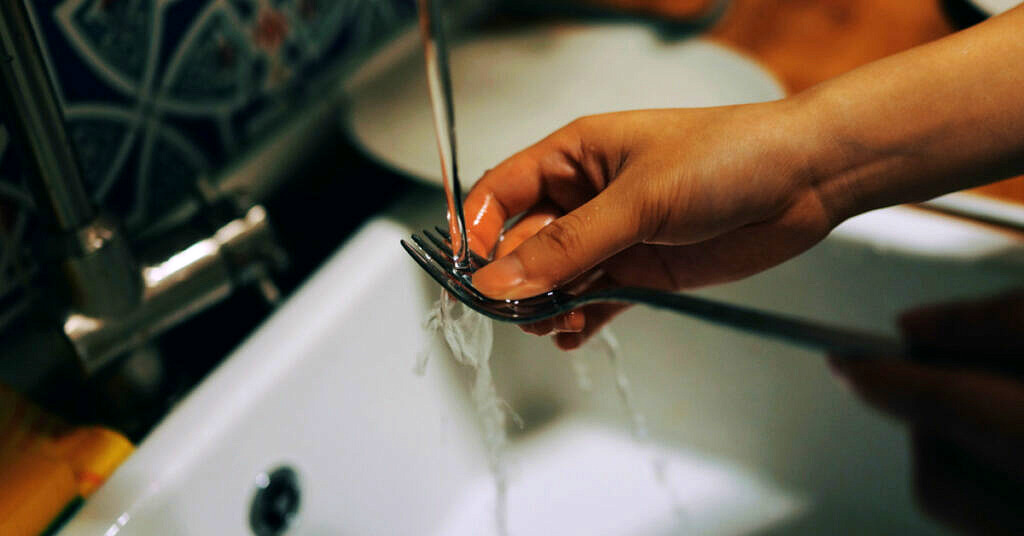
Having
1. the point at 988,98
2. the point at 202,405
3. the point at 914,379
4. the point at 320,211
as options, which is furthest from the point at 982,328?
the point at 320,211

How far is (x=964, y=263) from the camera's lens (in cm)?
52

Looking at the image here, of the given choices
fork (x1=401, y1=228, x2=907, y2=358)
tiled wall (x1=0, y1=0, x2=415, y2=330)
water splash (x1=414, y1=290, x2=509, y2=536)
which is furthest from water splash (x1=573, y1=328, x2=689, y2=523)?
tiled wall (x1=0, y1=0, x2=415, y2=330)

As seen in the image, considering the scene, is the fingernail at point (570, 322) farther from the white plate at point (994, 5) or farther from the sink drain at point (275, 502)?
the white plate at point (994, 5)

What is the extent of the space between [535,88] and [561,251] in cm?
33

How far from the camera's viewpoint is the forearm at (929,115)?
0.43 m

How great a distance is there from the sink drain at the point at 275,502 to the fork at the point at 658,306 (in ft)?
0.59

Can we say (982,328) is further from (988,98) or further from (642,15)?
(642,15)

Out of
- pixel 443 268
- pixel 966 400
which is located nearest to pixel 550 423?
pixel 443 268

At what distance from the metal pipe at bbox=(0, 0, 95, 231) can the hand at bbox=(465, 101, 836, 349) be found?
0.71 ft

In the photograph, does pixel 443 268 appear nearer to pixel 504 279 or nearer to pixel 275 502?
pixel 504 279

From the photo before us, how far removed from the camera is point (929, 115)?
435mm

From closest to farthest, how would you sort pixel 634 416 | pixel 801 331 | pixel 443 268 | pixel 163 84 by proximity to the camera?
pixel 801 331 < pixel 443 268 < pixel 163 84 < pixel 634 416

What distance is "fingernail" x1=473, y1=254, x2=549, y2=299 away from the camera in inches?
15.7

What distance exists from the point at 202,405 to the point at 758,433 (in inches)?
17.2
